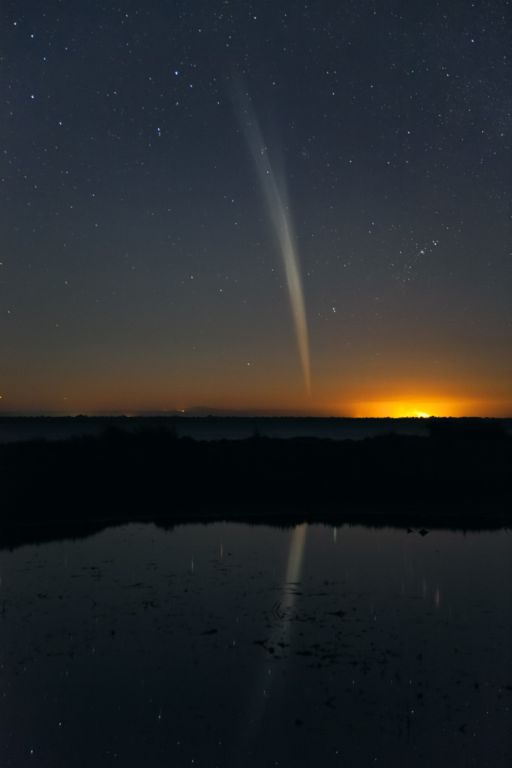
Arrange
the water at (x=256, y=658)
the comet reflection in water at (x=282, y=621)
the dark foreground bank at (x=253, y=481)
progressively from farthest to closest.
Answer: the dark foreground bank at (x=253, y=481), the comet reflection in water at (x=282, y=621), the water at (x=256, y=658)

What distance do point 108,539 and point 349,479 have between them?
1404cm

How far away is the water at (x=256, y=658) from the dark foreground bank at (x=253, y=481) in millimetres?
6910

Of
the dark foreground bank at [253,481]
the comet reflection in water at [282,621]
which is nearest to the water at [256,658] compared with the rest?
the comet reflection in water at [282,621]

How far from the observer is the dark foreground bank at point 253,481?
29.0 meters

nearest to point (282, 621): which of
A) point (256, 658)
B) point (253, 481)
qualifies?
point (256, 658)

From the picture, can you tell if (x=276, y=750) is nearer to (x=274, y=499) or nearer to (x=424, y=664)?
(x=424, y=664)

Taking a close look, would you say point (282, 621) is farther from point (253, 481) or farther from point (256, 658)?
point (253, 481)

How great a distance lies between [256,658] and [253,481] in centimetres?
2174

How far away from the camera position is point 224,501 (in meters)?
31.7

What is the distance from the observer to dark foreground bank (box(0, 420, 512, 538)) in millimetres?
28984

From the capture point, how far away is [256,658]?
12.9 m

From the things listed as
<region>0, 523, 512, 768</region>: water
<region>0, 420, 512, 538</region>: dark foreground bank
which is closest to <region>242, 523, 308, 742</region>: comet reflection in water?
<region>0, 523, 512, 768</region>: water

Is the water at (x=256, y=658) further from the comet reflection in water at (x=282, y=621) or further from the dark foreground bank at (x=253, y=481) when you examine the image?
the dark foreground bank at (x=253, y=481)

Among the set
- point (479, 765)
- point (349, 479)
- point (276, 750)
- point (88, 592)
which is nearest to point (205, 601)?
point (88, 592)
